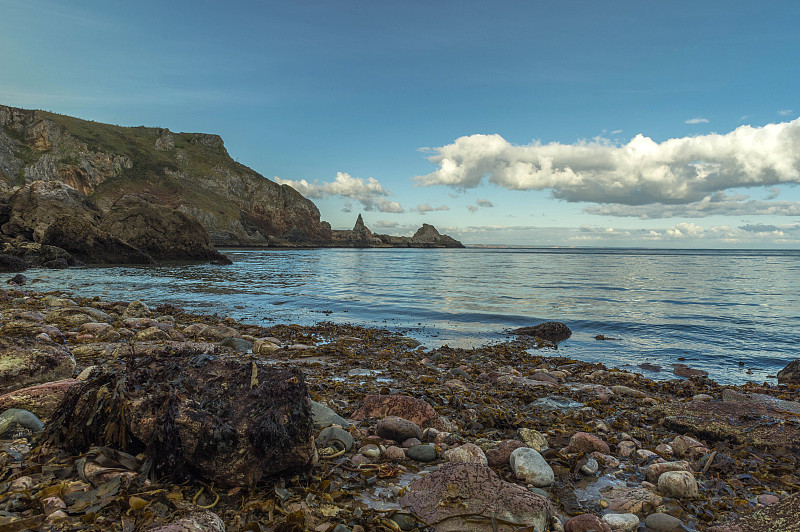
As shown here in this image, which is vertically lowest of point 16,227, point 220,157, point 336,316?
point 336,316

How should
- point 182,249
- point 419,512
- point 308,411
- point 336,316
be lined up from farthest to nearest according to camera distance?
point 182,249, point 336,316, point 308,411, point 419,512

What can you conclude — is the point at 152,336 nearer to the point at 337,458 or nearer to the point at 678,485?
the point at 337,458

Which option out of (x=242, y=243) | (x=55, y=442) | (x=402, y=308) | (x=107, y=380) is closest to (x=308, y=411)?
(x=107, y=380)

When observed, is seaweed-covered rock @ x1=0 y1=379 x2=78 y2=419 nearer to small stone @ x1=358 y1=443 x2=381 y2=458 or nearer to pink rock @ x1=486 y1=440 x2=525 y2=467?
small stone @ x1=358 y1=443 x2=381 y2=458

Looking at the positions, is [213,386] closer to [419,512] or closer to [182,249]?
[419,512]

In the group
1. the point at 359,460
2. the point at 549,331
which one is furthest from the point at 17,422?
the point at 549,331

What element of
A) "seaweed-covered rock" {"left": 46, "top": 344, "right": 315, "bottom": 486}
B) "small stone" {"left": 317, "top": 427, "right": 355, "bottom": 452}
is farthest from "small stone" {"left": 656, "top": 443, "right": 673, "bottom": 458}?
"seaweed-covered rock" {"left": 46, "top": 344, "right": 315, "bottom": 486}

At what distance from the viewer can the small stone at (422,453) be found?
3625 mm

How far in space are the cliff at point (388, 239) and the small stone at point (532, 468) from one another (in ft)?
433

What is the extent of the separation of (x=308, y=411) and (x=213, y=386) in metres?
0.72

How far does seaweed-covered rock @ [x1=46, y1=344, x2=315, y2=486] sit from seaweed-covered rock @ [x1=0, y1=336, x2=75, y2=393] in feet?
→ 6.48

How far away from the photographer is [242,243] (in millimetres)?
96875

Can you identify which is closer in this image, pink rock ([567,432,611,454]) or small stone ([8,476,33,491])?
small stone ([8,476,33,491])

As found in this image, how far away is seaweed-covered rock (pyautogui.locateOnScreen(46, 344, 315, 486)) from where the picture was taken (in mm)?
2688
